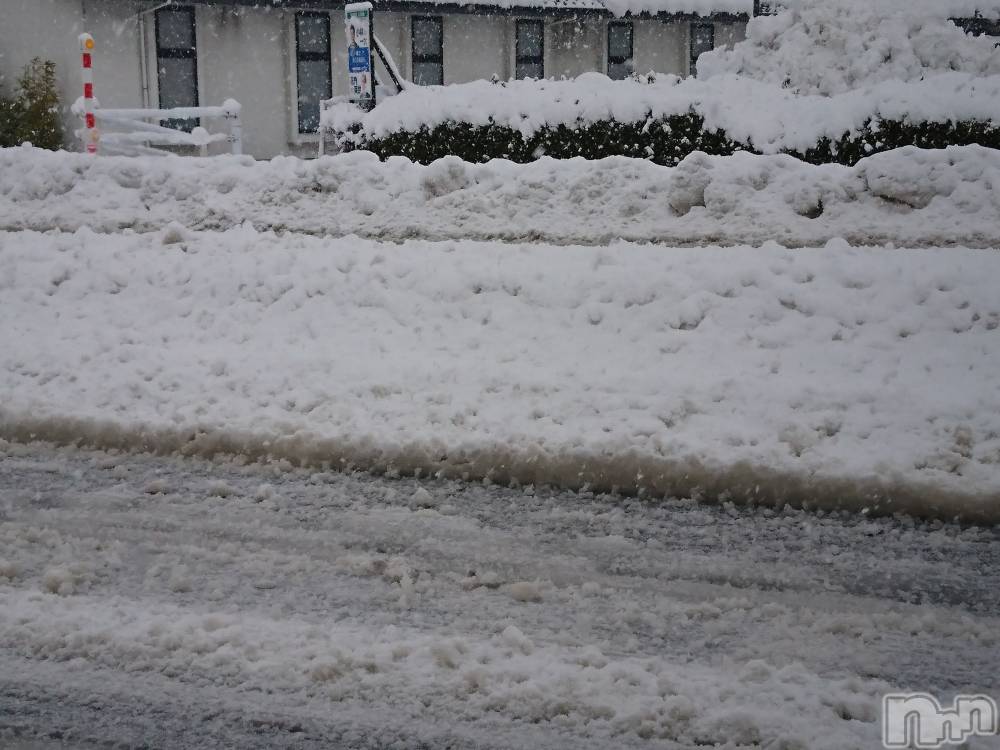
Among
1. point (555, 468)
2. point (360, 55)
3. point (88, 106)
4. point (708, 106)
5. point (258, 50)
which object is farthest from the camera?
point (258, 50)

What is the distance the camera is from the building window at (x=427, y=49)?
67.5ft

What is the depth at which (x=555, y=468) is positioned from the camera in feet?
13.4

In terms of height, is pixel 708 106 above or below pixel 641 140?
above

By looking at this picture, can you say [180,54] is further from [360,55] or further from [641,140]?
[641,140]

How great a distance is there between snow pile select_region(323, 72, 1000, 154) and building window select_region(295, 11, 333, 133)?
866 centimetres

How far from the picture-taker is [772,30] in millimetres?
12773

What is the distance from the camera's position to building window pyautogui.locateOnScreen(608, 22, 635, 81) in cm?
2197

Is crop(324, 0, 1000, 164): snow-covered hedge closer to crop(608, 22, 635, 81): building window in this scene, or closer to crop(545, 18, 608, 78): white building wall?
crop(545, 18, 608, 78): white building wall

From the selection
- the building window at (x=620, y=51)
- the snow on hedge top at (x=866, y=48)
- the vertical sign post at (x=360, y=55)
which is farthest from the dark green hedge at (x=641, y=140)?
the building window at (x=620, y=51)

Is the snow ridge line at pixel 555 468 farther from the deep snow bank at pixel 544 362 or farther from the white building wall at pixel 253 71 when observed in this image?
the white building wall at pixel 253 71

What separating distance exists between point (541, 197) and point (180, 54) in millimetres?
13516

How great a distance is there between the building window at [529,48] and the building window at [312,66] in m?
4.14

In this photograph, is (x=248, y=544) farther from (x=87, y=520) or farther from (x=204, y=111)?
(x=204, y=111)

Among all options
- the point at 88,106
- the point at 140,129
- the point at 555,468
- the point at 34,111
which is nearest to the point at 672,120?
the point at 555,468
